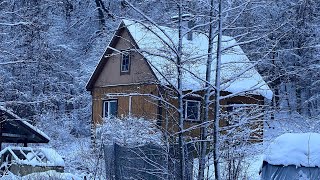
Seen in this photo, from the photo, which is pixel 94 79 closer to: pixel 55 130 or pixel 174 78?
pixel 55 130

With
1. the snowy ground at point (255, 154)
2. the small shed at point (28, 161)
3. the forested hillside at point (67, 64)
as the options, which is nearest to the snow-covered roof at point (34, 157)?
the small shed at point (28, 161)

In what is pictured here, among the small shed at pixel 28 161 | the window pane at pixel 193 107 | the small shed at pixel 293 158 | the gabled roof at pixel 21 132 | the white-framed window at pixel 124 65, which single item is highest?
the white-framed window at pixel 124 65

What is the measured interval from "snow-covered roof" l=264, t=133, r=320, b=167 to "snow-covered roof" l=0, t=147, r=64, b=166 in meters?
7.77

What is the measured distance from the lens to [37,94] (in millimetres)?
37438

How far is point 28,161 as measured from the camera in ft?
59.0

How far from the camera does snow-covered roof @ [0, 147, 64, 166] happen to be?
17831 mm

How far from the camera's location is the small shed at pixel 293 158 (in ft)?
36.3

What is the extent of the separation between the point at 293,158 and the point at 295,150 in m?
0.15

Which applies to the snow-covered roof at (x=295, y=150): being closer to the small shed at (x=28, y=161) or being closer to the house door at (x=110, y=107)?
the small shed at (x=28, y=161)

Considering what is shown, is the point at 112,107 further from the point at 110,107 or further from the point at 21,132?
the point at 21,132

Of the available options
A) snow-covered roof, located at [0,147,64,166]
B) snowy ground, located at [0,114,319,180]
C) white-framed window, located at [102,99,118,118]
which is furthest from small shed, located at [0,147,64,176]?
white-framed window, located at [102,99,118,118]

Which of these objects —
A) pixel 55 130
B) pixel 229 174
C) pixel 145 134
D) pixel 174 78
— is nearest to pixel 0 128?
pixel 145 134

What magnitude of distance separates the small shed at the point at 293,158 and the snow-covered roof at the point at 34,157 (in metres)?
7.68

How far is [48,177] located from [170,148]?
2583 mm
